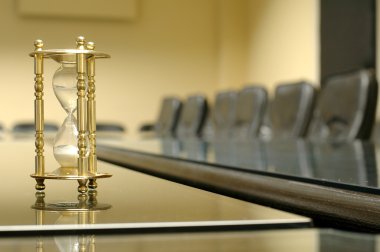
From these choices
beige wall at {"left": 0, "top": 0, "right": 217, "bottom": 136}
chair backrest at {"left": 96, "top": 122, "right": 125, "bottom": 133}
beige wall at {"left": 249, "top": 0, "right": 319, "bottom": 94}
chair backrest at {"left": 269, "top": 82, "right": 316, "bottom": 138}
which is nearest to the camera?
chair backrest at {"left": 269, "top": 82, "right": 316, "bottom": 138}

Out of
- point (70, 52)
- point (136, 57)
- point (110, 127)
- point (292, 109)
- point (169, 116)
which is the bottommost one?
point (110, 127)

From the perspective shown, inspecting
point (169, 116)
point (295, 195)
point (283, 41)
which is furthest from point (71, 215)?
point (283, 41)

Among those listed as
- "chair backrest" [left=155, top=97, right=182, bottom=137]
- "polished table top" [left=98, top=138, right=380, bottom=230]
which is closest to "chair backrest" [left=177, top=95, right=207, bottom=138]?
"chair backrest" [left=155, top=97, right=182, bottom=137]

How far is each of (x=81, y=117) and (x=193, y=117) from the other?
252 inches

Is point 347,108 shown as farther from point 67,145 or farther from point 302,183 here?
point 67,145

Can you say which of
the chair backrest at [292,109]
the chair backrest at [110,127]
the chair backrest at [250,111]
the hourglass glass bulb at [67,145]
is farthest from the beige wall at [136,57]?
the hourglass glass bulb at [67,145]

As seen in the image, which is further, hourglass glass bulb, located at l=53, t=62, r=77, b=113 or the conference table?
hourglass glass bulb, located at l=53, t=62, r=77, b=113

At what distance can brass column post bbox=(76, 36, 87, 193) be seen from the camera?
2.95ft

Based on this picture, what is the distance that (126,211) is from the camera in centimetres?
78

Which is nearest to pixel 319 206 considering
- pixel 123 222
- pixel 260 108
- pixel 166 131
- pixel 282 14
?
pixel 123 222

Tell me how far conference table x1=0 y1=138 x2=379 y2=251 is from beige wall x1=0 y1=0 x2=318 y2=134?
352 inches

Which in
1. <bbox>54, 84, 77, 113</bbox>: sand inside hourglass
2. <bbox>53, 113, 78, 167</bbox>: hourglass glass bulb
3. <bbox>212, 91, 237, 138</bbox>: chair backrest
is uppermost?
<bbox>54, 84, 77, 113</bbox>: sand inside hourglass

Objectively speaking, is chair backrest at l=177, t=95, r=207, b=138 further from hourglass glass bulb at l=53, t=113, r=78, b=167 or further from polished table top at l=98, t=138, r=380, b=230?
hourglass glass bulb at l=53, t=113, r=78, b=167

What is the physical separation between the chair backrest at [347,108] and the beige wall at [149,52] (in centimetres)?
627
